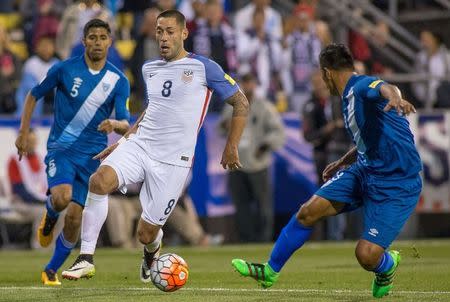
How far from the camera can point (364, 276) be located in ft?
41.8

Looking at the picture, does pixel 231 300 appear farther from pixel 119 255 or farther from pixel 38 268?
pixel 119 255

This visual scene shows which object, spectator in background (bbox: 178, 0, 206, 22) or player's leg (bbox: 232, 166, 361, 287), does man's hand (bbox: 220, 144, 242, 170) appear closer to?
player's leg (bbox: 232, 166, 361, 287)

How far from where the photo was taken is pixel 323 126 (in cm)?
1991

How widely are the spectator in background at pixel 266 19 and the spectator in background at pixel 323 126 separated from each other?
185cm

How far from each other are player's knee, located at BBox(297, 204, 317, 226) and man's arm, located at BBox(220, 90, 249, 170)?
727 mm

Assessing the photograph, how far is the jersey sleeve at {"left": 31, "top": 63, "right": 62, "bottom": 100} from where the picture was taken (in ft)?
40.2

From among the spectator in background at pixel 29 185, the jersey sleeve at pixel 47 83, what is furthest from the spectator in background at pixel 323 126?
the jersey sleeve at pixel 47 83

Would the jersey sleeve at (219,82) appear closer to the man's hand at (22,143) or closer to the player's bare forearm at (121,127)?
the player's bare forearm at (121,127)

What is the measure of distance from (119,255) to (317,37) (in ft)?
20.7

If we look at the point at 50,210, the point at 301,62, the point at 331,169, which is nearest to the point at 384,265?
the point at 331,169

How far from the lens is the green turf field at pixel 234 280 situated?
33.7 ft

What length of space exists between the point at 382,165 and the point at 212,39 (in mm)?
10744

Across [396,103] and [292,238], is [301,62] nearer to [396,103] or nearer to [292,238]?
[292,238]

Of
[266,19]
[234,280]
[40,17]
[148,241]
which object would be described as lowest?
[234,280]
